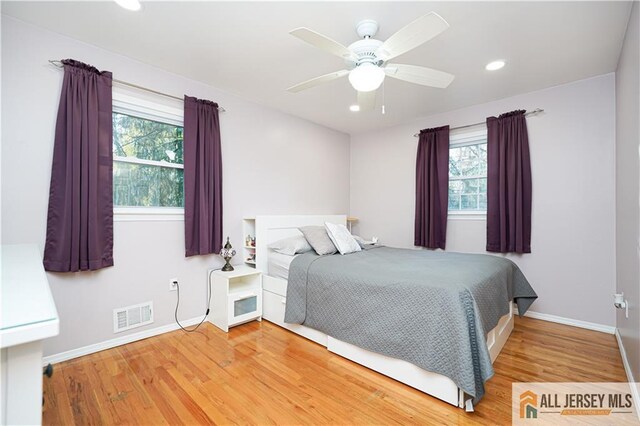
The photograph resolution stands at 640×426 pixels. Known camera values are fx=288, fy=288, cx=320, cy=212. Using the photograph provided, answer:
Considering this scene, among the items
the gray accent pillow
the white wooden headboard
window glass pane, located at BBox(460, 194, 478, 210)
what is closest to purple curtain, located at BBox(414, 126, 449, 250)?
window glass pane, located at BBox(460, 194, 478, 210)

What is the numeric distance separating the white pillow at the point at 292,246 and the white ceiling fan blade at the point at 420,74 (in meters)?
1.84

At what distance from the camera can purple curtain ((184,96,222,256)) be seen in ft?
9.37

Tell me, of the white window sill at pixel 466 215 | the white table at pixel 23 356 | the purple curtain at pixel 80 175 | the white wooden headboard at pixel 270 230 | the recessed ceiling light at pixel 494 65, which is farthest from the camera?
the white window sill at pixel 466 215

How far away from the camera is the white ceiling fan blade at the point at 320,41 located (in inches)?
62.1

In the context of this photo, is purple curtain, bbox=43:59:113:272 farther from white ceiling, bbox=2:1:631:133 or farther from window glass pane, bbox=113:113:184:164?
white ceiling, bbox=2:1:631:133

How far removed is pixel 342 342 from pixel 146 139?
2537 mm

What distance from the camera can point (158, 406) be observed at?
67.9 inches

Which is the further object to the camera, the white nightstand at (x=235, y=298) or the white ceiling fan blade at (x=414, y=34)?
the white nightstand at (x=235, y=298)

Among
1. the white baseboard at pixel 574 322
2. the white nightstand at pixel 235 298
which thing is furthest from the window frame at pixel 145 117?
the white baseboard at pixel 574 322

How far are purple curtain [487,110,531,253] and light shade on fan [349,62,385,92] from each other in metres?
2.20

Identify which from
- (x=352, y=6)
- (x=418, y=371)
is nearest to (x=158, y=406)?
(x=418, y=371)

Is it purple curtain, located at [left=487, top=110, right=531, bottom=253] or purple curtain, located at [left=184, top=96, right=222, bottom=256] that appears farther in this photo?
purple curtain, located at [left=487, top=110, right=531, bottom=253]

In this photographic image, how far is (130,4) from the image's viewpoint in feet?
6.11

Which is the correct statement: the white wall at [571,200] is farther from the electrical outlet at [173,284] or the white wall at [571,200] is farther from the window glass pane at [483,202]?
the electrical outlet at [173,284]
